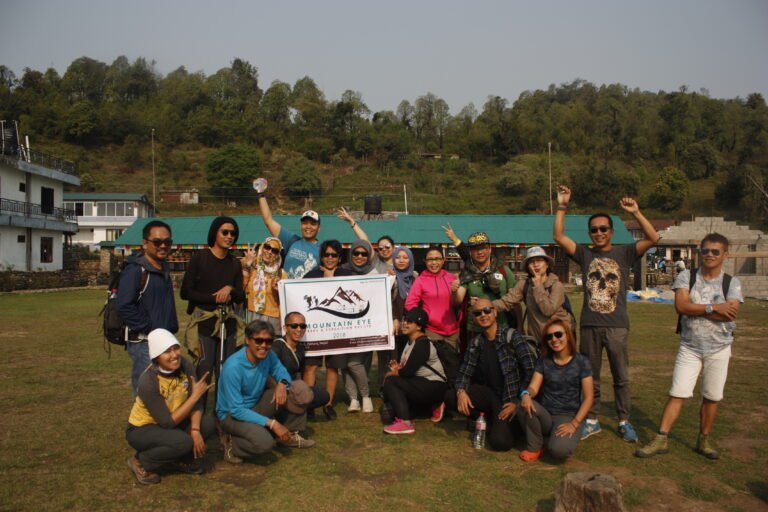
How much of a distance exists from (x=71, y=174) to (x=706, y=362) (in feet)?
140

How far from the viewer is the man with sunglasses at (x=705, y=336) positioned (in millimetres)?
5102

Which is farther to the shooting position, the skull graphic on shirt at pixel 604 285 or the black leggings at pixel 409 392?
the black leggings at pixel 409 392

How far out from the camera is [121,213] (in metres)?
53.5

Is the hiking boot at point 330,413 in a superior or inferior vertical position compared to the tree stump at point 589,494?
inferior

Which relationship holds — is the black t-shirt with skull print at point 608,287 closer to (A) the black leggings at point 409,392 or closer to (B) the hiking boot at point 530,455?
(B) the hiking boot at point 530,455

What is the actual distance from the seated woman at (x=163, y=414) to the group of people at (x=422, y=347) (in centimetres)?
1

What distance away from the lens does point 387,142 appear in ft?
292

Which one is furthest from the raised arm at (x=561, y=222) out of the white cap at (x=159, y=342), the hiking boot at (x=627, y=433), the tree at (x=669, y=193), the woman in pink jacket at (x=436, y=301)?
the tree at (x=669, y=193)

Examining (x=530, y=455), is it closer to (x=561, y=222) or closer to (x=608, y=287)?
(x=608, y=287)

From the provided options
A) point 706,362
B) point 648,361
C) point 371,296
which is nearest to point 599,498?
point 706,362

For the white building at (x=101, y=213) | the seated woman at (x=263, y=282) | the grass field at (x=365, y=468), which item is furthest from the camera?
the white building at (x=101, y=213)

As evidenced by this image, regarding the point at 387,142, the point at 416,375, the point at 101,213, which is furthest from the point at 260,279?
the point at 387,142

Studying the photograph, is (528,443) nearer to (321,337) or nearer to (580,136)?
(321,337)

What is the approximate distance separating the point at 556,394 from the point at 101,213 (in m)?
56.1
